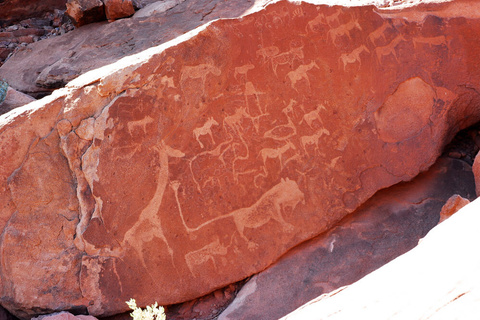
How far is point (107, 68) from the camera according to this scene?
264 cm

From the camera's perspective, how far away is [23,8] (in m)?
5.66

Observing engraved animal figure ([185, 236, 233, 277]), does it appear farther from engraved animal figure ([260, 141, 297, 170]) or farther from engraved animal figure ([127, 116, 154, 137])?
→ engraved animal figure ([127, 116, 154, 137])

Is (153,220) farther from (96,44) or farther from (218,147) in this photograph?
(96,44)

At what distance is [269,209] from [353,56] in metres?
1.03

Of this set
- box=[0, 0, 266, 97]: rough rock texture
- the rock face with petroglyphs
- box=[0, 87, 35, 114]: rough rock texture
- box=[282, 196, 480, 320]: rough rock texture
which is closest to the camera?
box=[282, 196, 480, 320]: rough rock texture

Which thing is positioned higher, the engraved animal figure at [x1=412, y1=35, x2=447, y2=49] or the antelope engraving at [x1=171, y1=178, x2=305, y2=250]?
the engraved animal figure at [x1=412, y1=35, x2=447, y2=49]

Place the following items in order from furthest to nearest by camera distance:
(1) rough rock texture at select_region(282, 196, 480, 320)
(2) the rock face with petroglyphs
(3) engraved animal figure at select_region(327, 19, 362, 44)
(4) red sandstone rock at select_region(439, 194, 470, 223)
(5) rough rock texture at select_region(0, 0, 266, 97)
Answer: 1. (5) rough rock texture at select_region(0, 0, 266, 97)
2. (3) engraved animal figure at select_region(327, 19, 362, 44)
3. (2) the rock face with petroglyphs
4. (4) red sandstone rock at select_region(439, 194, 470, 223)
5. (1) rough rock texture at select_region(282, 196, 480, 320)

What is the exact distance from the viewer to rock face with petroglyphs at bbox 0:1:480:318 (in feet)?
8.24

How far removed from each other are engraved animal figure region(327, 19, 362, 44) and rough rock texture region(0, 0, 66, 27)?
4075 millimetres

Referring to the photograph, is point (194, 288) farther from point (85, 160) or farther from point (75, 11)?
point (75, 11)

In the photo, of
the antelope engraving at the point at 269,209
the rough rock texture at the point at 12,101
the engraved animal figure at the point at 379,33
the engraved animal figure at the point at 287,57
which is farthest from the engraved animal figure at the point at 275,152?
the rough rock texture at the point at 12,101

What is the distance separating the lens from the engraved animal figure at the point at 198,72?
8.58 ft

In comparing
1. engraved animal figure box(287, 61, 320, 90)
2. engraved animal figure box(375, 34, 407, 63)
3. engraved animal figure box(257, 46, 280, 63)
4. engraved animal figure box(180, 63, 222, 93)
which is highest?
engraved animal figure box(180, 63, 222, 93)

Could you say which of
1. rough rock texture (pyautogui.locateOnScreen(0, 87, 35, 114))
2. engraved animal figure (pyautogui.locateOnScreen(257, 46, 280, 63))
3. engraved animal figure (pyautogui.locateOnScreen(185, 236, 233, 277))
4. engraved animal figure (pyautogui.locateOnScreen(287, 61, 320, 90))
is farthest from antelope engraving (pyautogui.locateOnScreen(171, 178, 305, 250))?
rough rock texture (pyautogui.locateOnScreen(0, 87, 35, 114))
